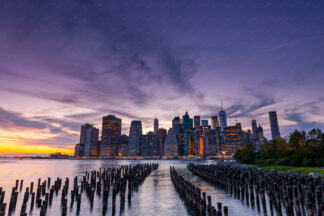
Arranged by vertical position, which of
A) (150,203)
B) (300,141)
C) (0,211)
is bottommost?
(150,203)

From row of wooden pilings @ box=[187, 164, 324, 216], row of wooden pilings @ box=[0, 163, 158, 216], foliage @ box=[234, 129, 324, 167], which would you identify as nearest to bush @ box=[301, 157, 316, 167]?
foliage @ box=[234, 129, 324, 167]

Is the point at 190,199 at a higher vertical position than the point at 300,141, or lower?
lower

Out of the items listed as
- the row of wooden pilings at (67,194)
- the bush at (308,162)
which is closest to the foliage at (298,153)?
the bush at (308,162)

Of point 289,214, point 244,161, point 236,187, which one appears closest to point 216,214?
point 289,214

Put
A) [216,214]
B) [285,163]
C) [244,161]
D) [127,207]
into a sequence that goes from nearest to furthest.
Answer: [216,214]
[127,207]
[285,163]
[244,161]

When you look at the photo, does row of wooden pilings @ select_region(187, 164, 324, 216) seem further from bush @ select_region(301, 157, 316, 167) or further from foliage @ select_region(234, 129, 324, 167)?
foliage @ select_region(234, 129, 324, 167)

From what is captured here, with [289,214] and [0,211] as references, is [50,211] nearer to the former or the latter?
[0,211]

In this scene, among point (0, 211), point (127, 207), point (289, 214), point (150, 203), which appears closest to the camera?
point (0, 211)

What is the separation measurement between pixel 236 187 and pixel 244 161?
66.2m

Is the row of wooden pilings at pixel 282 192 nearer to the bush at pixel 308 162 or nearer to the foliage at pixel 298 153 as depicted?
the bush at pixel 308 162

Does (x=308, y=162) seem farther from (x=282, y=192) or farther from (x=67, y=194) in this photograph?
(x=67, y=194)

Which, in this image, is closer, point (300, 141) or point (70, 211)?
point (70, 211)

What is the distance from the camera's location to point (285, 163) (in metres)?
55.3

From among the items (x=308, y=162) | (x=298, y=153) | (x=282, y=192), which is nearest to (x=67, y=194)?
(x=282, y=192)
